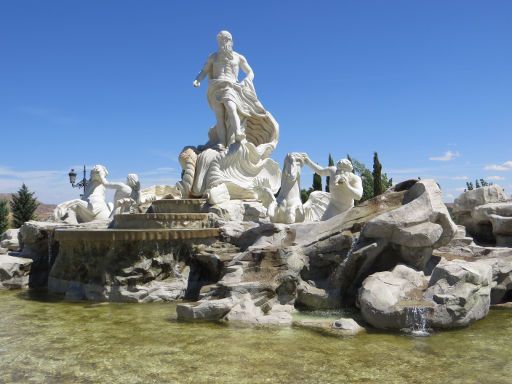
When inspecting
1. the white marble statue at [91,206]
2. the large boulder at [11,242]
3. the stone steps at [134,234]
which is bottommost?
the large boulder at [11,242]

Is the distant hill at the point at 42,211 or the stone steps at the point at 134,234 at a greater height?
the distant hill at the point at 42,211

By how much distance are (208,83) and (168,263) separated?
678 centimetres

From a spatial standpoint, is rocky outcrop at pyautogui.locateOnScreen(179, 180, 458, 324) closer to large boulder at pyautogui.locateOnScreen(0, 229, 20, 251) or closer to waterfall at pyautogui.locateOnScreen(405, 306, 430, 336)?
waterfall at pyautogui.locateOnScreen(405, 306, 430, 336)

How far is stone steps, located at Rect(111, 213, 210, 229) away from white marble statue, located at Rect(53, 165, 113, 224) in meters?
2.37

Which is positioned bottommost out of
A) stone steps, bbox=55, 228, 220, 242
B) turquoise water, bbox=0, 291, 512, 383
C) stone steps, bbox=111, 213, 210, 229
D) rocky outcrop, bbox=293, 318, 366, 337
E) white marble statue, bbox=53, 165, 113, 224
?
turquoise water, bbox=0, 291, 512, 383

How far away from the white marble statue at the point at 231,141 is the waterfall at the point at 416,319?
22.7 feet

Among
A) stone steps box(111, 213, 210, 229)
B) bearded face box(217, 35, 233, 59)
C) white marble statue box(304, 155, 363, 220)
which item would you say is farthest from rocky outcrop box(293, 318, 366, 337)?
bearded face box(217, 35, 233, 59)

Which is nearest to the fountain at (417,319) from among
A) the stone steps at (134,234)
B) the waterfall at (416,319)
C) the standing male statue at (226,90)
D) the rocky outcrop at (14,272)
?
the waterfall at (416,319)

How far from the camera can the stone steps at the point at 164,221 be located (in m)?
10.0

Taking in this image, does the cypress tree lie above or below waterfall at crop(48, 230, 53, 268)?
above

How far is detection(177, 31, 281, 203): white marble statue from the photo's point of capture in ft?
43.0

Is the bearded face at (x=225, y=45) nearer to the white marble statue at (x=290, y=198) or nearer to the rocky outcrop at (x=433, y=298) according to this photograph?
the white marble statue at (x=290, y=198)

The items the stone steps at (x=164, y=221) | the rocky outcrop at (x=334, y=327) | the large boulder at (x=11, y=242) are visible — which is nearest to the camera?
the rocky outcrop at (x=334, y=327)

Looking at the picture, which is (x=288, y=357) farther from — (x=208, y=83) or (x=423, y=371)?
(x=208, y=83)
